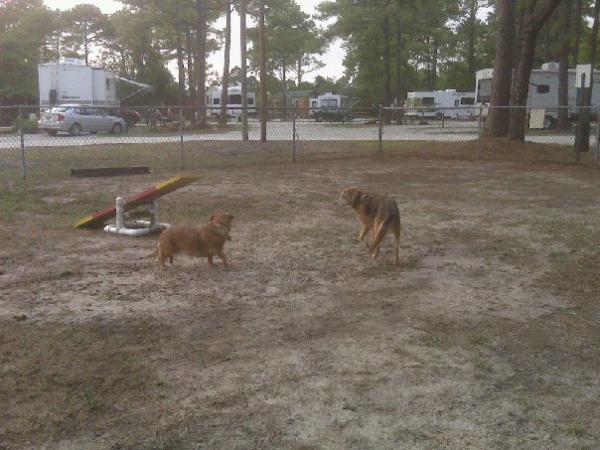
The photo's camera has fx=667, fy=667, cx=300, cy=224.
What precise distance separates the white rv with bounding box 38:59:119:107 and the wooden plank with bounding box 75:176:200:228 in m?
28.0

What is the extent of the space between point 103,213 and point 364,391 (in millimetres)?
5253

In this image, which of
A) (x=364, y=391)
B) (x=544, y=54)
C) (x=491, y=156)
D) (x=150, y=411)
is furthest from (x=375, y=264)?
(x=544, y=54)

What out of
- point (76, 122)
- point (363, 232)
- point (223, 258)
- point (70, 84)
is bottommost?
point (223, 258)

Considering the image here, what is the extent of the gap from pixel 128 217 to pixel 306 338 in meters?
4.34

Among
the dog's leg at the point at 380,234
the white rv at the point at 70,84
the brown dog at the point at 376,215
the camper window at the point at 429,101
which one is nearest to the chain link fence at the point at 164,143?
the white rv at the point at 70,84

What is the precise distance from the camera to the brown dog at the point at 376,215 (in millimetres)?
6402

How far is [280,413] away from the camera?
3324mm

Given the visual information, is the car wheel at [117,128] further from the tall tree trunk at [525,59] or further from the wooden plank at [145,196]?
the wooden plank at [145,196]

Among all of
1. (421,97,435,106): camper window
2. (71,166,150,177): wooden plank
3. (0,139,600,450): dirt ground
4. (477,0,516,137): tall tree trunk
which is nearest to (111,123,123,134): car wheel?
(71,166,150,177): wooden plank

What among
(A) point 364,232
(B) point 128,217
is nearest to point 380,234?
(A) point 364,232

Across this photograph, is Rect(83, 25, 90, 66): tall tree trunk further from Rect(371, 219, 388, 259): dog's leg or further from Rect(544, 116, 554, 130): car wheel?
Rect(371, 219, 388, 259): dog's leg

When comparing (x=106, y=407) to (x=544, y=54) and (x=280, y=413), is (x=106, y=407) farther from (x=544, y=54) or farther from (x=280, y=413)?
(x=544, y=54)

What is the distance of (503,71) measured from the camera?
19.9 metres

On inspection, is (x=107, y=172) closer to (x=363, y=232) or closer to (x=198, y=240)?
(x=363, y=232)
